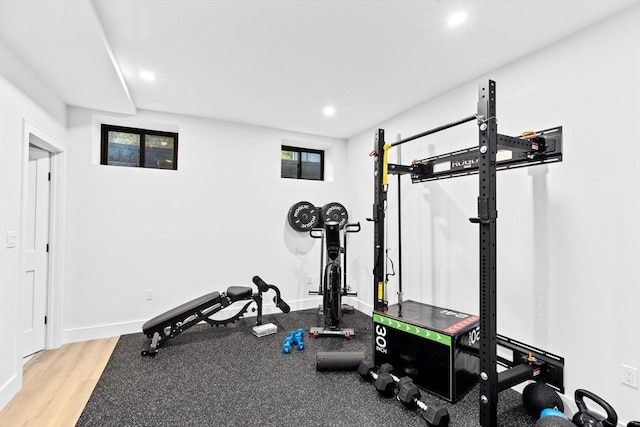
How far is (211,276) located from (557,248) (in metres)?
3.61

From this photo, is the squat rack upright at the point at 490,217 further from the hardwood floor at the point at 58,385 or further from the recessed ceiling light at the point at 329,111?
the hardwood floor at the point at 58,385

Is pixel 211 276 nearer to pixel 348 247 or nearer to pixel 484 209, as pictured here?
pixel 348 247

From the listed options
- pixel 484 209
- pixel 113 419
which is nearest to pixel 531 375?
pixel 484 209

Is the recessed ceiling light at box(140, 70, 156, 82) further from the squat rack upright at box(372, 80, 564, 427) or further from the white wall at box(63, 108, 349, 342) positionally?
the squat rack upright at box(372, 80, 564, 427)

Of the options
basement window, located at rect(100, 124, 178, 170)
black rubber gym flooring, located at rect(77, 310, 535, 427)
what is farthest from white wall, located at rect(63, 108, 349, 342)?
black rubber gym flooring, located at rect(77, 310, 535, 427)

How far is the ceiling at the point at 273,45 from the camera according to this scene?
73.7 inches

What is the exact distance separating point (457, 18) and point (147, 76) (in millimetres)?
2606

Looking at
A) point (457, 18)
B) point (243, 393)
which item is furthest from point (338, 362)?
point (457, 18)

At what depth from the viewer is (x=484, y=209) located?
71.2 inches

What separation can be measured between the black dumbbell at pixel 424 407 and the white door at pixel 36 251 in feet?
11.2

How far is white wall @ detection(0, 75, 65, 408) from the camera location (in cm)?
211

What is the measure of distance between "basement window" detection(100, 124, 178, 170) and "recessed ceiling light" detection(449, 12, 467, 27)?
336 centimetres

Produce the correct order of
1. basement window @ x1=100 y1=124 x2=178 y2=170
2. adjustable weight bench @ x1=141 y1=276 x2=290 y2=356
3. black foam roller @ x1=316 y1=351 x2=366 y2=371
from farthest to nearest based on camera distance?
basement window @ x1=100 y1=124 x2=178 y2=170 < adjustable weight bench @ x1=141 y1=276 x2=290 y2=356 < black foam roller @ x1=316 y1=351 x2=366 y2=371

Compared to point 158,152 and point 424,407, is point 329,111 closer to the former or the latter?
point 158,152
